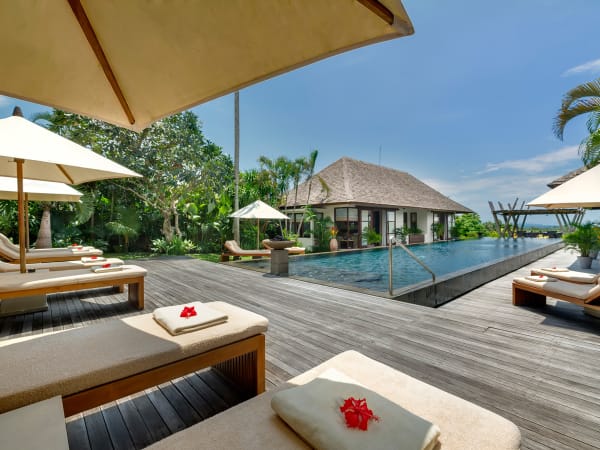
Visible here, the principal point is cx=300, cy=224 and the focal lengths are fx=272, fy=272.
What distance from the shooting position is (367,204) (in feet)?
49.3

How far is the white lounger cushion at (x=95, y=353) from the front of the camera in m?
1.58

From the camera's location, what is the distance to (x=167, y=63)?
6.94 ft

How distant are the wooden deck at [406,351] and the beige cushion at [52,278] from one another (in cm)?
59

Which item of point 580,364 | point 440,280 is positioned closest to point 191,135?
point 440,280

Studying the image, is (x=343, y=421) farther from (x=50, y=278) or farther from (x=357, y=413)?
(x=50, y=278)

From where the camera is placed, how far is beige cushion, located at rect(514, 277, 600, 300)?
378 centimetres

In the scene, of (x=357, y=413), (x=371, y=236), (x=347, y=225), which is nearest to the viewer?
(x=357, y=413)

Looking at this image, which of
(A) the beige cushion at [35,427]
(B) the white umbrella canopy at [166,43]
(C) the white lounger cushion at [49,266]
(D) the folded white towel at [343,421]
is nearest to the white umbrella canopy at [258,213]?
(C) the white lounger cushion at [49,266]

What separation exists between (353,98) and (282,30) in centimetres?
2411

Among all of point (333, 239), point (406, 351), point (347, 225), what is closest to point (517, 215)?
point (347, 225)

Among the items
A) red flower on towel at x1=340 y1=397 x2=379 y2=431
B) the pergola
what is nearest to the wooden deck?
red flower on towel at x1=340 y1=397 x2=379 y2=431

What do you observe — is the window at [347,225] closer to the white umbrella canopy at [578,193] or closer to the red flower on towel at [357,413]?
the white umbrella canopy at [578,193]

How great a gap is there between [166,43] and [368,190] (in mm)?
16458

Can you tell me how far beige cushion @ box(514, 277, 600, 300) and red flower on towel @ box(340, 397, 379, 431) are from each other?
175 inches
